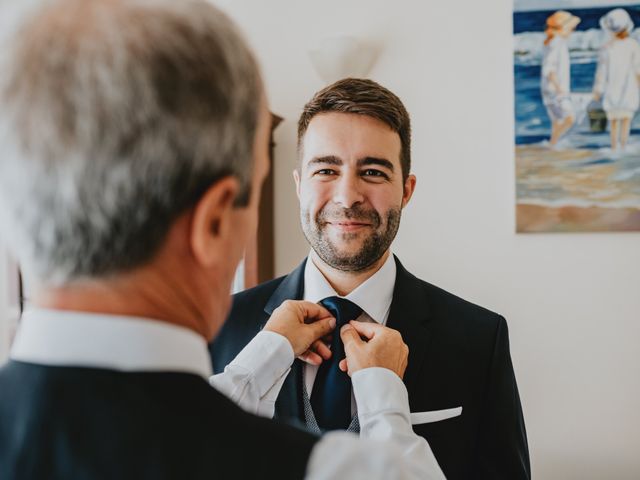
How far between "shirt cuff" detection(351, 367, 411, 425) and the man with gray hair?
51 centimetres

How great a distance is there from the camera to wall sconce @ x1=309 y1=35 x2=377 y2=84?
3055 mm

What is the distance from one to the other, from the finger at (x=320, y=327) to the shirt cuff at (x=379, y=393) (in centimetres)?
20

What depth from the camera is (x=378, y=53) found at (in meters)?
3.19

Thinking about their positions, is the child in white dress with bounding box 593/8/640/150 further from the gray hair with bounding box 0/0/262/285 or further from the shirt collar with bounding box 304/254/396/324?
the gray hair with bounding box 0/0/262/285

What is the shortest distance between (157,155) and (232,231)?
118mm

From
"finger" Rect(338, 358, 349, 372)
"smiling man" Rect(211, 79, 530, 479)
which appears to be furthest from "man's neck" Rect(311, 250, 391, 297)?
"finger" Rect(338, 358, 349, 372)

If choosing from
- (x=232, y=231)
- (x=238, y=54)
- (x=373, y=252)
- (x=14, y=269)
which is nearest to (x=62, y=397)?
(x=232, y=231)

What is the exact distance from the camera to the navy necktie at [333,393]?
1.31m

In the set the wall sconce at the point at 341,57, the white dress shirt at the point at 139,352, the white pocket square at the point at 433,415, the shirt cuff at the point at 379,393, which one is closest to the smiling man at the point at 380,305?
the white pocket square at the point at 433,415

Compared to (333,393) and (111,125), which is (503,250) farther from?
(111,125)

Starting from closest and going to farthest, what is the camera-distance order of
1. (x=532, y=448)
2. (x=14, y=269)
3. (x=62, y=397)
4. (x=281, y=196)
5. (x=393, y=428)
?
(x=62, y=397), (x=393, y=428), (x=14, y=269), (x=532, y=448), (x=281, y=196)

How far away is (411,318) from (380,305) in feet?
0.26

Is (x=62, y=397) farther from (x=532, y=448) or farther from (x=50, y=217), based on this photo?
(x=532, y=448)

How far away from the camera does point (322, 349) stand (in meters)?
1.37
